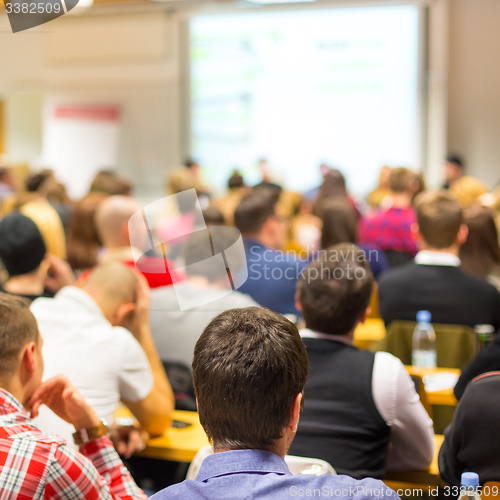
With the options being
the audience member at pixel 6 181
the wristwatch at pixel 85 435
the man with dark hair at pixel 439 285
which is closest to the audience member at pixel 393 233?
the man with dark hair at pixel 439 285

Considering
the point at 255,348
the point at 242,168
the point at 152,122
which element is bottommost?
the point at 242,168

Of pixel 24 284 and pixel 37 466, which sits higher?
pixel 37 466

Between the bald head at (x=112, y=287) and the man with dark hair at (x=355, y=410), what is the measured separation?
27.2 inches

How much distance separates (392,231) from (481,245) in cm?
131

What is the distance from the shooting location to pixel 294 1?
28.0ft

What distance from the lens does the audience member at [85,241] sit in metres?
3.68

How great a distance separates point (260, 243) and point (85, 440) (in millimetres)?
2152

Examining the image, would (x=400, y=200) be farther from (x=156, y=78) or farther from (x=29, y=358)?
(x=156, y=78)

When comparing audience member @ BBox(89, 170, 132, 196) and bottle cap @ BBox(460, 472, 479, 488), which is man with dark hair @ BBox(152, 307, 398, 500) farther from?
audience member @ BBox(89, 170, 132, 196)

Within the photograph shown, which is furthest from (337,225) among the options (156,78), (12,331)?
(156,78)

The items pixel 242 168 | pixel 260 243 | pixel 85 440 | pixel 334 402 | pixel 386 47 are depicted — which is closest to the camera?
pixel 85 440

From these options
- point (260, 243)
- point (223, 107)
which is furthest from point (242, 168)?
point (260, 243)

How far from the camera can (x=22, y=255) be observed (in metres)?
2.85

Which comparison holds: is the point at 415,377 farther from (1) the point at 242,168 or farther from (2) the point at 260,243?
(1) the point at 242,168
